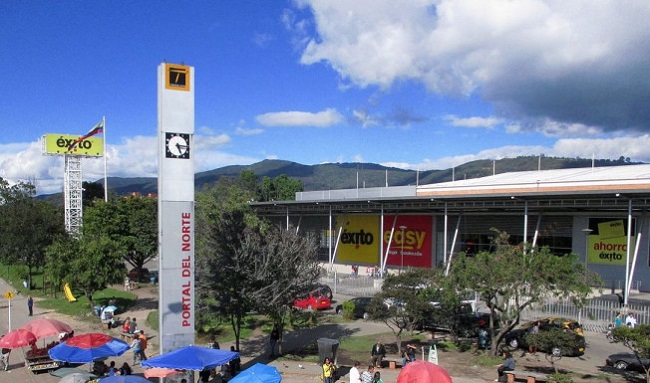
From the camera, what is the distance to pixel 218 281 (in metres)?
18.9

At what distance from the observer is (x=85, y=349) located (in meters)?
16.2

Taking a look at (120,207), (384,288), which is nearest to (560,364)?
(384,288)

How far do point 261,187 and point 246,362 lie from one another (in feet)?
357

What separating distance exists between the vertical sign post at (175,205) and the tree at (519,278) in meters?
9.22

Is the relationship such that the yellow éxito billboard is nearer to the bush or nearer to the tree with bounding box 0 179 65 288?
the tree with bounding box 0 179 65 288

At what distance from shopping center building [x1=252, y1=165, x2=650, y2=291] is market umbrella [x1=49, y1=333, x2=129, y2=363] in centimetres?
1253

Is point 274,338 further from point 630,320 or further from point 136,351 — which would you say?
point 630,320

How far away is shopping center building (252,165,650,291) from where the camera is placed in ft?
110

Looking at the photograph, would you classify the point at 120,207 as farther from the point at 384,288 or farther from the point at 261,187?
the point at 261,187

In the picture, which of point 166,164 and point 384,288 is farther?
point 384,288

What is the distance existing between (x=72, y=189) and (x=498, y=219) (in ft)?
184

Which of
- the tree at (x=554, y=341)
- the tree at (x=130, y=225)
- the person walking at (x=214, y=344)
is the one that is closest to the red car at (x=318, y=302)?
the person walking at (x=214, y=344)

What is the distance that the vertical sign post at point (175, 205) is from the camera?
1619cm

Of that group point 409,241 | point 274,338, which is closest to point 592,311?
point 274,338
